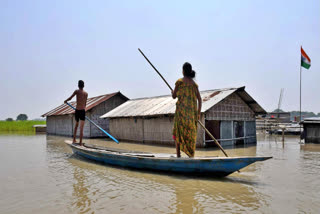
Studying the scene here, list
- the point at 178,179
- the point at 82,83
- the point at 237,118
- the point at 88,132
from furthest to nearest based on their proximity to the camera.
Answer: the point at 88,132
the point at 237,118
the point at 82,83
the point at 178,179

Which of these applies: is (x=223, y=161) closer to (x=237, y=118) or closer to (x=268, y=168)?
(x=268, y=168)

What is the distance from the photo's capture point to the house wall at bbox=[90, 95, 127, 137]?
61.6 feet

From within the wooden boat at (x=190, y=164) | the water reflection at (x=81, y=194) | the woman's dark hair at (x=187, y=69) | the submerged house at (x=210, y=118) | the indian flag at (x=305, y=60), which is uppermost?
the indian flag at (x=305, y=60)

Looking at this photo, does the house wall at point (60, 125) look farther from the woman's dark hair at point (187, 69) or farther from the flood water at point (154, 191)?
the woman's dark hair at point (187, 69)

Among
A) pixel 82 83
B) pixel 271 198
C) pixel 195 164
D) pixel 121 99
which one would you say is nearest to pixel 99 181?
pixel 195 164

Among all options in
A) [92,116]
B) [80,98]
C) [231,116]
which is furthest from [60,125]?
[80,98]

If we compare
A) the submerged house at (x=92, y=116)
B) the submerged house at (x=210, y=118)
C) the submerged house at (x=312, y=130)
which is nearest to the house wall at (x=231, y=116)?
the submerged house at (x=210, y=118)

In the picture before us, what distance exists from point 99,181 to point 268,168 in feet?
13.8

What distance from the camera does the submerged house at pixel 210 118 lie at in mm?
12141

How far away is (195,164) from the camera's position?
5441mm

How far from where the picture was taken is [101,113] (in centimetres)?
1931

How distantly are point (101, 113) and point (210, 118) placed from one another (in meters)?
9.89

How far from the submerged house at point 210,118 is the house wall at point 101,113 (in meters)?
3.65

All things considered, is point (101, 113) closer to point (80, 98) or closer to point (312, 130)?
point (80, 98)
